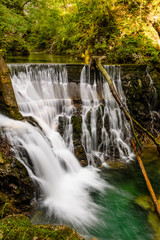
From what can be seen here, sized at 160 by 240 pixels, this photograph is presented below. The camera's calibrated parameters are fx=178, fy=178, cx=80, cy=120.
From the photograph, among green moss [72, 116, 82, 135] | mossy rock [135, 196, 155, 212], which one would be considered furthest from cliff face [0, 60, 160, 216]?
mossy rock [135, 196, 155, 212]

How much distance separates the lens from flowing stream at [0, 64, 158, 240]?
3594 millimetres

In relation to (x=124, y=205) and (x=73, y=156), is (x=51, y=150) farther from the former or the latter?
(x=124, y=205)

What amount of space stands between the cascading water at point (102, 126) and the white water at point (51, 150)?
24.1 inches

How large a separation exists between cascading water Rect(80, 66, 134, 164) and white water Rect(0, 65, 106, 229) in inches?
24.1

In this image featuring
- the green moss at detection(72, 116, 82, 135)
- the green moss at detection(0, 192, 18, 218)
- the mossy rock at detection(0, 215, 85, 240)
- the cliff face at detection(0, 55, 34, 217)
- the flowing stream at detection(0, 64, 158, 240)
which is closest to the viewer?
the mossy rock at detection(0, 215, 85, 240)

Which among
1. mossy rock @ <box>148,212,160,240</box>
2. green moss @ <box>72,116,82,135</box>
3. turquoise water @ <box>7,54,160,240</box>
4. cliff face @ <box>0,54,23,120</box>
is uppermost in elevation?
cliff face @ <box>0,54,23,120</box>

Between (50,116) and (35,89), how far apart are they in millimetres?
1136

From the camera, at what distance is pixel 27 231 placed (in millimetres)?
1814

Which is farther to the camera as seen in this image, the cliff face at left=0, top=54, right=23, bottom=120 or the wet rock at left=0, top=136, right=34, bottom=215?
the cliff face at left=0, top=54, right=23, bottom=120

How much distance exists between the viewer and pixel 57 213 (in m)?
3.53

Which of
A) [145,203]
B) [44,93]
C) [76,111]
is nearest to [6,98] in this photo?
[44,93]

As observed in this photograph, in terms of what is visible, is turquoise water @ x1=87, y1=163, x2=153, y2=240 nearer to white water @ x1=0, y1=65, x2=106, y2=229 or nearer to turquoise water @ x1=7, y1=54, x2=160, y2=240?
turquoise water @ x1=7, y1=54, x2=160, y2=240

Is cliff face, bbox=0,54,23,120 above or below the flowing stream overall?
above

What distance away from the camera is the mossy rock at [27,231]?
1.70 meters
